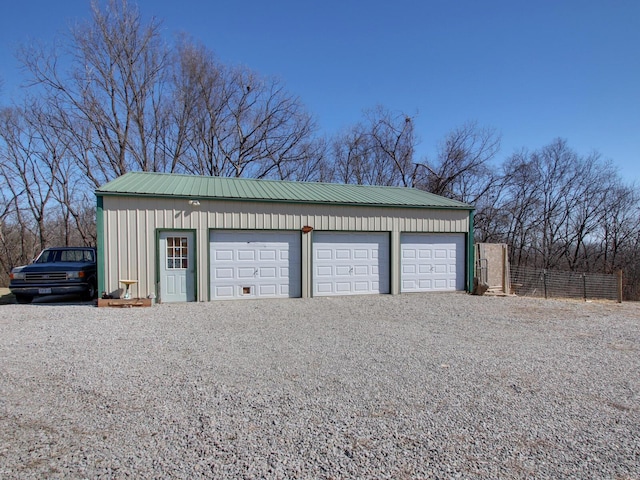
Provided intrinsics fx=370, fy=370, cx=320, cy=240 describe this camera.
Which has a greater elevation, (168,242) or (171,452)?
(168,242)

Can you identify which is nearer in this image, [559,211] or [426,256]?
[426,256]

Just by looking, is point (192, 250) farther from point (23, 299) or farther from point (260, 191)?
point (23, 299)

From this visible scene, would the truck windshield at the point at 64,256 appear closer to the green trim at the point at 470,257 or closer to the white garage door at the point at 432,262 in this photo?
the white garage door at the point at 432,262

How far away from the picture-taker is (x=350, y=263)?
11.5 meters

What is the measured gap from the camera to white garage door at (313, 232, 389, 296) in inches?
440

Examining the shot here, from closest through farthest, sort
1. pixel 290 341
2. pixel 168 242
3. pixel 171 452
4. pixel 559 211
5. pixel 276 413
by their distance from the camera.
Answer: pixel 171 452
pixel 276 413
pixel 290 341
pixel 168 242
pixel 559 211

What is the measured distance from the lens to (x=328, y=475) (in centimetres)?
231

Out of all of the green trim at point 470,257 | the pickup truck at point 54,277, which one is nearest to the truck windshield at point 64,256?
the pickup truck at point 54,277

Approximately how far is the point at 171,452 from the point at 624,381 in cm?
460

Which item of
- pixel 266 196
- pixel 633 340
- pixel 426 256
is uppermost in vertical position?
pixel 266 196

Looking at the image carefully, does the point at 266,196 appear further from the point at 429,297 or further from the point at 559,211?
the point at 559,211

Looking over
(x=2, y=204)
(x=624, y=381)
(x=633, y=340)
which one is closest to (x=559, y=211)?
(x=633, y=340)

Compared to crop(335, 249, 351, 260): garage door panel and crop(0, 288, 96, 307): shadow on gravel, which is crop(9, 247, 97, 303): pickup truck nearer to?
crop(0, 288, 96, 307): shadow on gravel

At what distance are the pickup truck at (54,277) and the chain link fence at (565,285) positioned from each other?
13.4 meters
